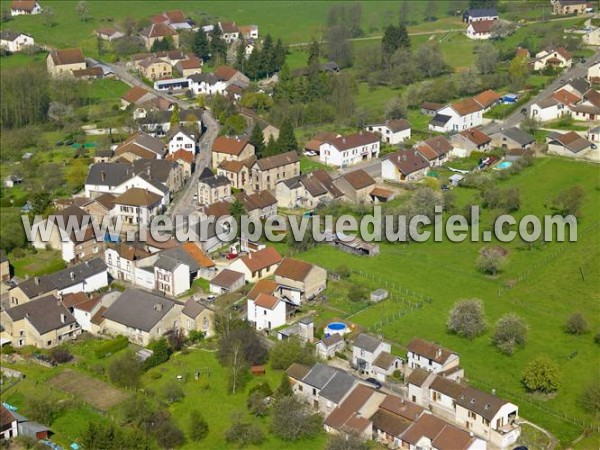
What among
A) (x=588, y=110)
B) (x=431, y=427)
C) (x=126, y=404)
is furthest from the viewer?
(x=588, y=110)

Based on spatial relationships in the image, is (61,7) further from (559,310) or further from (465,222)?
(559,310)

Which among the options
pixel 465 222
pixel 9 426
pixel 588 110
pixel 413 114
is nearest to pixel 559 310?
pixel 465 222

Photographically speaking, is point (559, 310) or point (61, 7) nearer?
point (559, 310)

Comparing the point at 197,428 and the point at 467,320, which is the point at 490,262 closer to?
the point at 467,320

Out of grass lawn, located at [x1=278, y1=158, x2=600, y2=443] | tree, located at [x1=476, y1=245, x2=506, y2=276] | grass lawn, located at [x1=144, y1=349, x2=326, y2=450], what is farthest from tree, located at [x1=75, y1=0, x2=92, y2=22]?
grass lawn, located at [x1=144, y1=349, x2=326, y2=450]

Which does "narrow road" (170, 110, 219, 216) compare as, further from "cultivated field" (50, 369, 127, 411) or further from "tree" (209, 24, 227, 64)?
"cultivated field" (50, 369, 127, 411)
